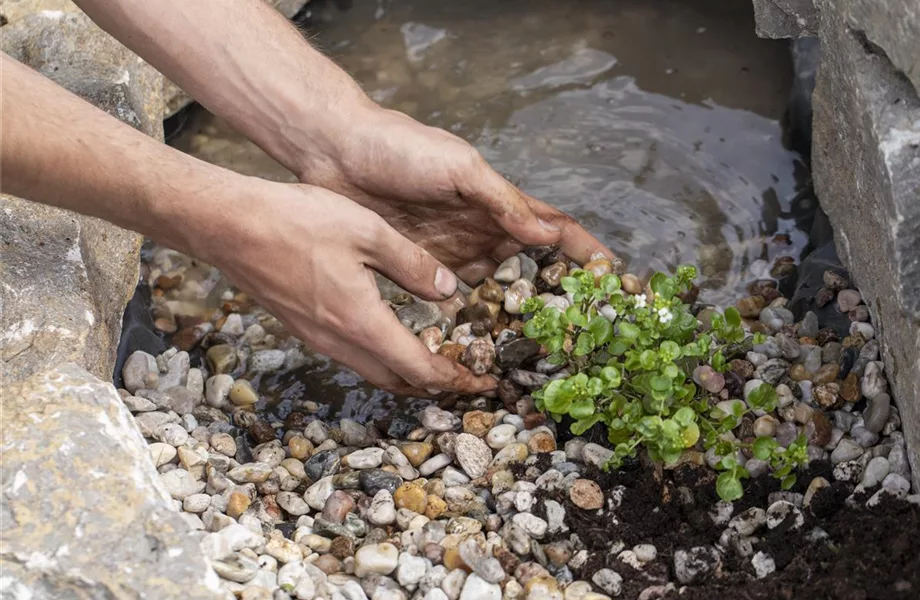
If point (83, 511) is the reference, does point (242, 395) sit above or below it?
below

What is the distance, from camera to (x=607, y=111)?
364cm

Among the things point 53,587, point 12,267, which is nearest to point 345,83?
point 12,267

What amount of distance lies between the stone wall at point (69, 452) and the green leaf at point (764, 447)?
1.16m

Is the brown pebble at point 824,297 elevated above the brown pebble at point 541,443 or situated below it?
above

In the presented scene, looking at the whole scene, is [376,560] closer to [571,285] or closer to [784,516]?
[571,285]

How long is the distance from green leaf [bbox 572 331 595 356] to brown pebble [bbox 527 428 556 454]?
0.31 meters

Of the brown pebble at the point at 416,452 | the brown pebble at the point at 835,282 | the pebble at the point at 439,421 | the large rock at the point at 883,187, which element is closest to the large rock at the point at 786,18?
the large rock at the point at 883,187

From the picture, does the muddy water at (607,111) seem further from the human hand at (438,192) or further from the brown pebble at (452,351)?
the human hand at (438,192)

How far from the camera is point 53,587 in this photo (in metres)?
1.80

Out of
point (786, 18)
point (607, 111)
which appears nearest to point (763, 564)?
point (786, 18)

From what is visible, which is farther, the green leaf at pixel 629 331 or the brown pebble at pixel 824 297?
the brown pebble at pixel 824 297

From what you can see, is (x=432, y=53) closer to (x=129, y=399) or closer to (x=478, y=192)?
(x=478, y=192)

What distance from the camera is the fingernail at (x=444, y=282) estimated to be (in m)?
2.55

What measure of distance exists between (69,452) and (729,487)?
1369 millimetres
